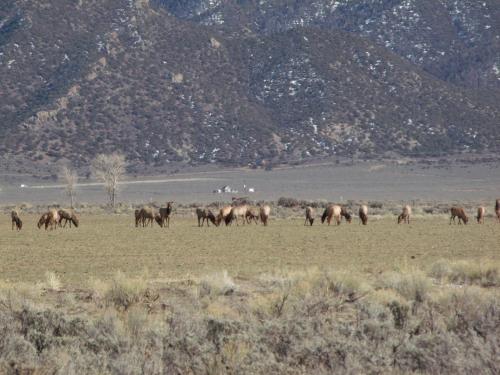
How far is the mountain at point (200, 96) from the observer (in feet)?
395

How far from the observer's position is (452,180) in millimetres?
105875

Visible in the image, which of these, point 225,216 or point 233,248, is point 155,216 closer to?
point 225,216

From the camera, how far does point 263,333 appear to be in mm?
12953

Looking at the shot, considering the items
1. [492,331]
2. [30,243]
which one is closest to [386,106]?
[30,243]

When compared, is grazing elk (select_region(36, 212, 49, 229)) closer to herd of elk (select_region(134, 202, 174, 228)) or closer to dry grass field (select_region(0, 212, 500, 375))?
herd of elk (select_region(134, 202, 174, 228))

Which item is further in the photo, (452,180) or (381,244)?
(452,180)

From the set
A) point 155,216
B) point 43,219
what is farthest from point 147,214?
point 43,219

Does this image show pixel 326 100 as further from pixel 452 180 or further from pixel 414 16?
pixel 414 16

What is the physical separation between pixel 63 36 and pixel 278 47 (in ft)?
96.8

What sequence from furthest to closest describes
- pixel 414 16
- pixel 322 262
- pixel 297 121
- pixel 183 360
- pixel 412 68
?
1. pixel 414 16
2. pixel 412 68
3. pixel 297 121
4. pixel 322 262
5. pixel 183 360

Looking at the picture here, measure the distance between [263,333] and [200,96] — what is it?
115 m

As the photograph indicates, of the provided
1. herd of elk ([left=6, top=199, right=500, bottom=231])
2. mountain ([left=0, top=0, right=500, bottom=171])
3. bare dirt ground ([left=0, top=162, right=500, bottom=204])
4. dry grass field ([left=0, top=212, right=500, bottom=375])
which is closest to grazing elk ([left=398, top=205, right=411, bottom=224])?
herd of elk ([left=6, top=199, right=500, bottom=231])

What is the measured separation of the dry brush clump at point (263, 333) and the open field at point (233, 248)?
5543 millimetres

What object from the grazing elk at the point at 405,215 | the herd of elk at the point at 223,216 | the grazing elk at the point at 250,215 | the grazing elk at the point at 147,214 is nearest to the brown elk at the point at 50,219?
the herd of elk at the point at 223,216
